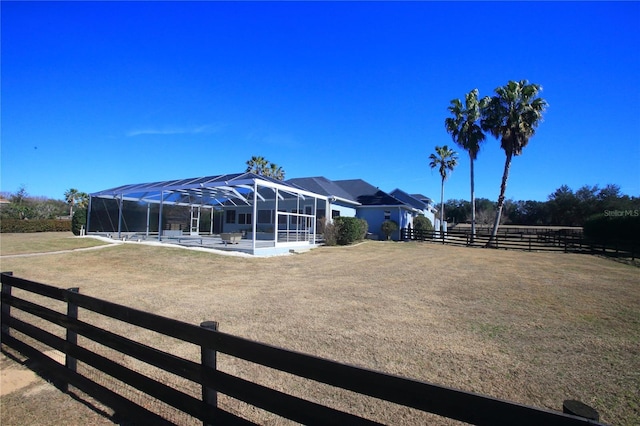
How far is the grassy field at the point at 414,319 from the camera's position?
355cm

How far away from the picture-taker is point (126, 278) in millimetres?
9805

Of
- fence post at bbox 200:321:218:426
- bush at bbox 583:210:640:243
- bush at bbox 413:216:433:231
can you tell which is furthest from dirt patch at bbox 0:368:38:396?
bush at bbox 413:216:433:231

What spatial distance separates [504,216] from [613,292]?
2530 inches

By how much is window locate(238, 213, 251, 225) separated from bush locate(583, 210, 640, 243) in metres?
23.7

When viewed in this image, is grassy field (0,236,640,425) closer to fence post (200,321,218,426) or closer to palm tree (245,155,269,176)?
fence post (200,321,218,426)

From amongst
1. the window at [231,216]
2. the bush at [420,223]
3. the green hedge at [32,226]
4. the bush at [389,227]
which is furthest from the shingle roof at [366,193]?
the green hedge at [32,226]

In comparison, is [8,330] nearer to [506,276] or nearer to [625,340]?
[625,340]

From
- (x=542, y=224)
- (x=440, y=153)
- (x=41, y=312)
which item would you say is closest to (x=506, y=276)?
(x=41, y=312)

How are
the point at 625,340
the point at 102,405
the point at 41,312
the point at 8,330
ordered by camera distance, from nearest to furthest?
the point at 102,405
the point at 41,312
the point at 8,330
the point at 625,340

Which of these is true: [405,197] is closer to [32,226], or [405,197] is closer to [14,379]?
[14,379]

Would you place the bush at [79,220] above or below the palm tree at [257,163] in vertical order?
below

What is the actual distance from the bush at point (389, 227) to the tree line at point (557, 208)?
88.0 ft

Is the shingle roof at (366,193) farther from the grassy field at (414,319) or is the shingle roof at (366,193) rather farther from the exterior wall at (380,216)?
the grassy field at (414,319)

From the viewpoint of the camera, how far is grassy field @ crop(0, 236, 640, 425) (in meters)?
3.55
